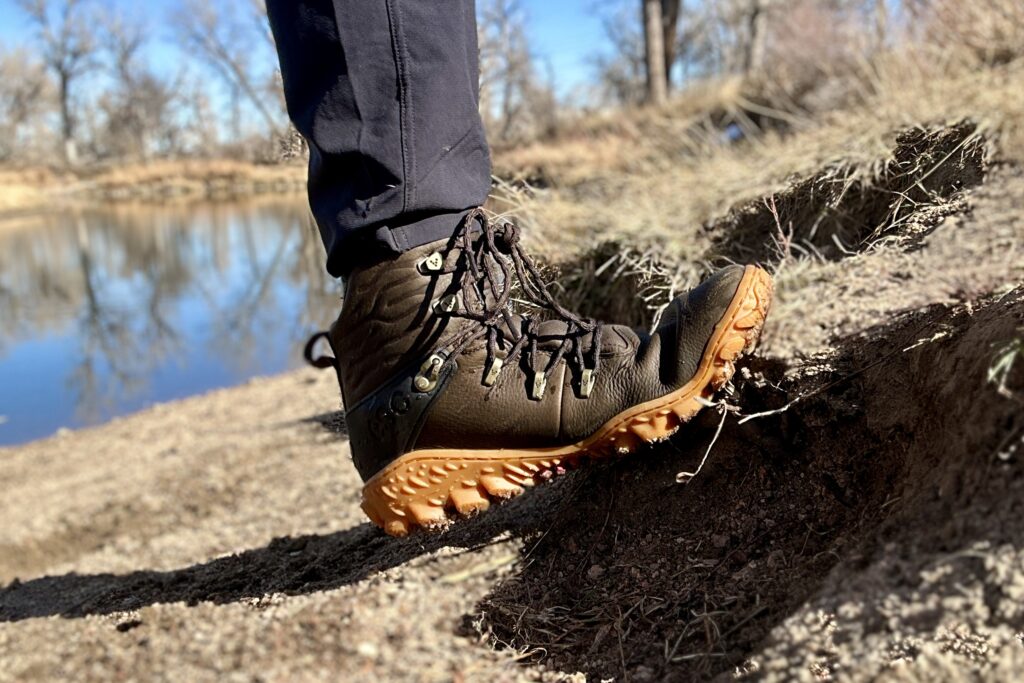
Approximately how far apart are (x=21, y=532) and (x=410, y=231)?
125 inches

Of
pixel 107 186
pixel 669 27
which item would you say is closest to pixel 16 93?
pixel 107 186

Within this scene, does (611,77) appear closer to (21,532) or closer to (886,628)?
(21,532)

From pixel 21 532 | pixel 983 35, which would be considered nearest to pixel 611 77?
pixel 983 35

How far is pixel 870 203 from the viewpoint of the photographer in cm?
189

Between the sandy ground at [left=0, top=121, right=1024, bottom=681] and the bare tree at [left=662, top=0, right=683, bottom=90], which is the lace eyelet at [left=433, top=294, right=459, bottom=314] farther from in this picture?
the bare tree at [left=662, top=0, right=683, bottom=90]

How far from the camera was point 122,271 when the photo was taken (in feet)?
39.9

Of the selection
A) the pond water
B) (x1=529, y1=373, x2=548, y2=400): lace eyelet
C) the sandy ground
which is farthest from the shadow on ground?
the pond water

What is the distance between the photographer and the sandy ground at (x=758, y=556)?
0.82m

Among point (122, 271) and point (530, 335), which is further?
point (122, 271)

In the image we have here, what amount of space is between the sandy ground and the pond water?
1.72 m

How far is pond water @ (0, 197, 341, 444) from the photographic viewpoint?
22.6 ft

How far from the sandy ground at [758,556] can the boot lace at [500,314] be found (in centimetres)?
24

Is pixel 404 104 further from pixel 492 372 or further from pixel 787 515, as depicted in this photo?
pixel 787 515

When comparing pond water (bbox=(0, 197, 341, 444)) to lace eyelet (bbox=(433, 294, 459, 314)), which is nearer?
lace eyelet (bbox=(433, 294, 459, 314))
